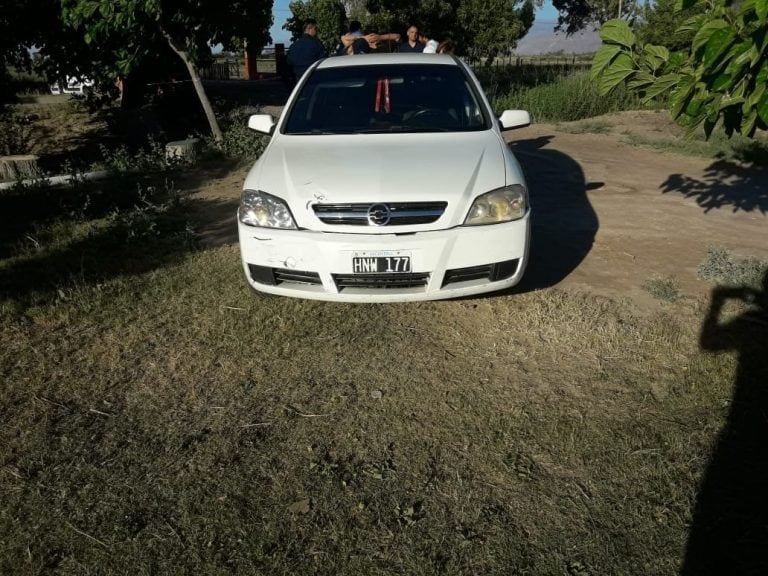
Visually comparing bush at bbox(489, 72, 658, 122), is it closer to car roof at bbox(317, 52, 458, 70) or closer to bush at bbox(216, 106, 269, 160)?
bush at bbox(216, 106, 269, 160)

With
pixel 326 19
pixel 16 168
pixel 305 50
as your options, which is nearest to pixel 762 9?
pixel 16 168

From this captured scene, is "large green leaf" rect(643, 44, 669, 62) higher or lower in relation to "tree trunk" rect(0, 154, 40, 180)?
higher

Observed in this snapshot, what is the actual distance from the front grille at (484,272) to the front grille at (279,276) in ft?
2.43

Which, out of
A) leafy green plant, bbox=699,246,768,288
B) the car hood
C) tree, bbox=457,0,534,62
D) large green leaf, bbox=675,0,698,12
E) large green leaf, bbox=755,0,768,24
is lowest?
leafy green plant, bbox=699,246,768,288

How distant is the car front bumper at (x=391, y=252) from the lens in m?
3.30

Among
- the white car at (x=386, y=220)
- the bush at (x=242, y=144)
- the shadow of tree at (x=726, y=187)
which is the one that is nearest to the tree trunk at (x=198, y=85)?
the bush at (x=242, y=144)

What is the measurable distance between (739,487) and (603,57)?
6.61 ft

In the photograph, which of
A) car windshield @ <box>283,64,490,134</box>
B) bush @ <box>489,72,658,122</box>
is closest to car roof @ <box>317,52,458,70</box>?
car windshield @ <box>283,64,490,134</box>

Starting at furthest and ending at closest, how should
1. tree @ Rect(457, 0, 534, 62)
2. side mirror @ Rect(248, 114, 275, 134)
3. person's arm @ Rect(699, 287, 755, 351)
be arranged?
tree @ Rect(457, 0, 534, 62)
side mirror @ Rect(248, 114, 275, 134)
person's arm @ Rect(699, 287, 755, 351)

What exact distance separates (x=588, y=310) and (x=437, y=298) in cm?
116

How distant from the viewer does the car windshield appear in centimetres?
436

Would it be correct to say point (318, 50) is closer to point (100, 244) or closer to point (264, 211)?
point (100, 244)

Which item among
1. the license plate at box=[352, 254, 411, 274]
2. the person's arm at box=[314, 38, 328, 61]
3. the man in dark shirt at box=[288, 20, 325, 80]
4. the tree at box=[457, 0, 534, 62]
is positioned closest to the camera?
the license plate at box=[352, 254, 411, 274]

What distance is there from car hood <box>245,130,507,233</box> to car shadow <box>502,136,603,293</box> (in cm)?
98
